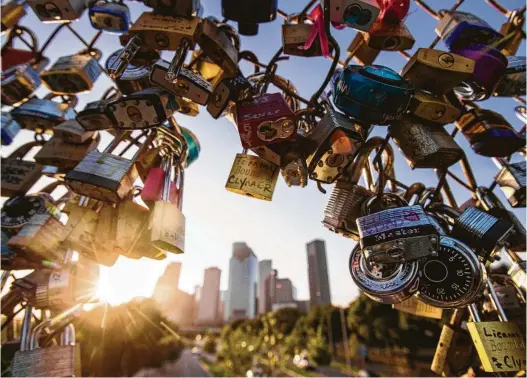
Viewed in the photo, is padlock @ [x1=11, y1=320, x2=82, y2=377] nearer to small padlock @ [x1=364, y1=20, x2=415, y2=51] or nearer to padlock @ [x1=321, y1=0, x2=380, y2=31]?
padlock @ [x1=321, y1=0, x2=380, y2=31]

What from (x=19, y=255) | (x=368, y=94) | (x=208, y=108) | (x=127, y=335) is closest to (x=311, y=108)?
(x=368, y=94)

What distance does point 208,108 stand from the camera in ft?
4.18

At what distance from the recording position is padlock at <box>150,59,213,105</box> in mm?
1104

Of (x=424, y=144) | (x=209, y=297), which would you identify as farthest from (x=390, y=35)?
(x=209, y=297)

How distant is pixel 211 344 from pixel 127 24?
52.0 meters

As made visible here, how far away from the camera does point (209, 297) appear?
7294 centimetres

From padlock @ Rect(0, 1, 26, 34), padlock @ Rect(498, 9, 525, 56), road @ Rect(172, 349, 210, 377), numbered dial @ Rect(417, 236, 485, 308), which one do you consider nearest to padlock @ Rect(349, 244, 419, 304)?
numbered dial @ Rect(417, 236, 485, 308)

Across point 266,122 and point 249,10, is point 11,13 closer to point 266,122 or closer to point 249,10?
point 249,10

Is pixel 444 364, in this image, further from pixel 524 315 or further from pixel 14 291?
pixel 14 291

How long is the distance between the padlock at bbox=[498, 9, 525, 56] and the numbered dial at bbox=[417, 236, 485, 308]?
4.53 feet

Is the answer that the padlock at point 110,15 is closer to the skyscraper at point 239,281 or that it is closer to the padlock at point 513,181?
the padlock at point 513,181

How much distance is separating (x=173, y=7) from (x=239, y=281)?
71.4 metres

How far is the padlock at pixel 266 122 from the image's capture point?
1.04m

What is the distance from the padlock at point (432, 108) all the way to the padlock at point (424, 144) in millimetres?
30
